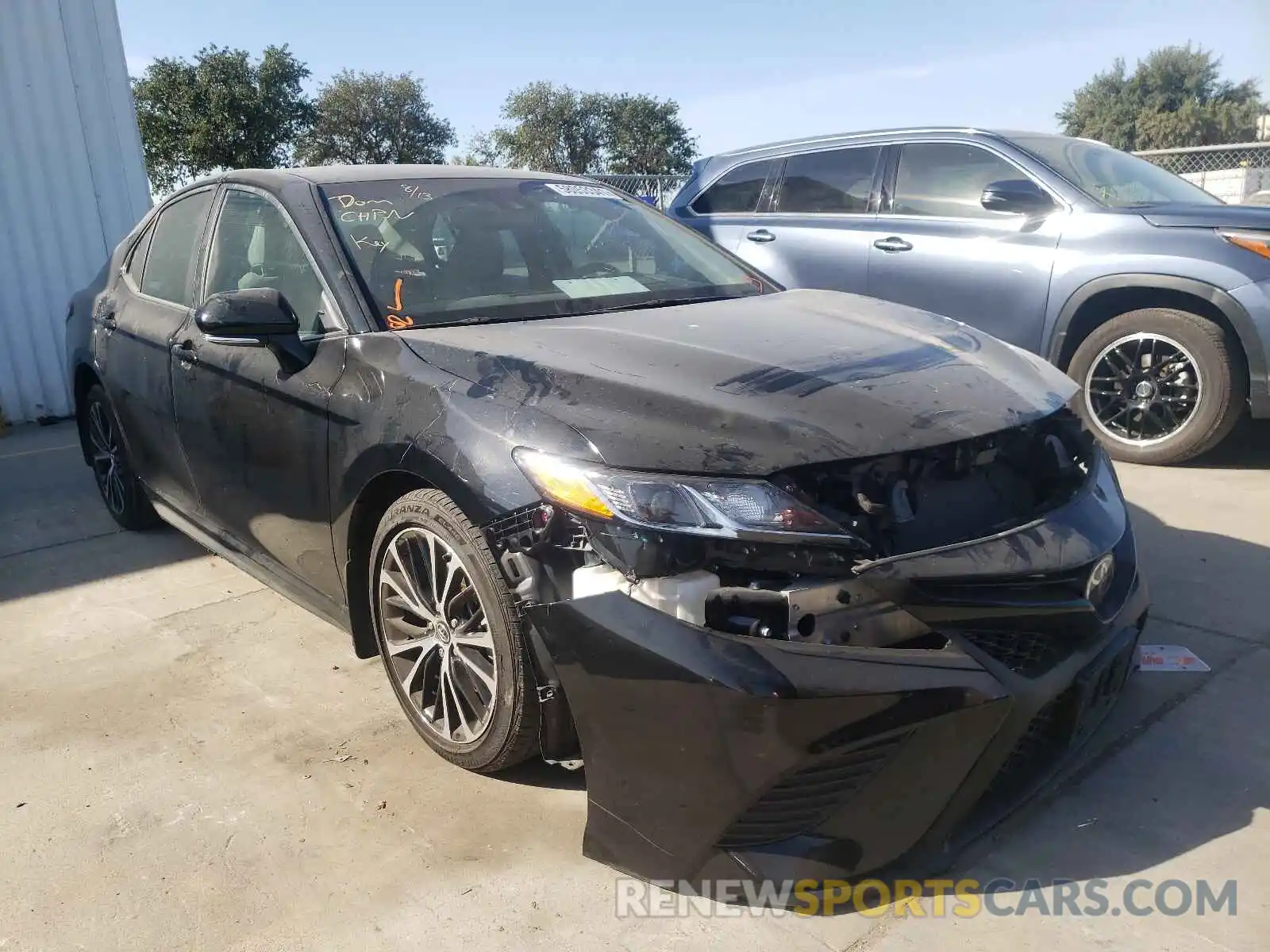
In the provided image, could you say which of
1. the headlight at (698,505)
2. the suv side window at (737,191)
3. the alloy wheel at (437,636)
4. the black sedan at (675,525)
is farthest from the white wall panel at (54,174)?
the headlight at (698,505)

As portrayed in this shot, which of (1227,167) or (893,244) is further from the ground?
(1227,167)

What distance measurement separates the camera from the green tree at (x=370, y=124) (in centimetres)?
4131

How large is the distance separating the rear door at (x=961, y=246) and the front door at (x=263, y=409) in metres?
3.66

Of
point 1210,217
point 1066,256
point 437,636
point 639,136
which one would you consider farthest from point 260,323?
point 639,136

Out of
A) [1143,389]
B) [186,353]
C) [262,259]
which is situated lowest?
[1143,389]

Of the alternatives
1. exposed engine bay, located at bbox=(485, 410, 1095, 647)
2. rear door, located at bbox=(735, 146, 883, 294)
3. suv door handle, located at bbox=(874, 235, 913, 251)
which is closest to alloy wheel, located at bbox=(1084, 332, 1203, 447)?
suv door handle, located at bbox=(874, 235, 913, 251)

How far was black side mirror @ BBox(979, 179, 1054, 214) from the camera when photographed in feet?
17.3

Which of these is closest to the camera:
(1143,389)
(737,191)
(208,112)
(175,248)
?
(175,248)

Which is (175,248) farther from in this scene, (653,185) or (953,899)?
(653,185)

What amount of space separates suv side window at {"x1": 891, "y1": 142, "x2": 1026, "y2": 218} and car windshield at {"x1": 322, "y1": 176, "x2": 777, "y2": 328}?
2552 mm

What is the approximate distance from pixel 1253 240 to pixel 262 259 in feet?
14.4

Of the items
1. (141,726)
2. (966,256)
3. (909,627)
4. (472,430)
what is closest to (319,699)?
(141,726)

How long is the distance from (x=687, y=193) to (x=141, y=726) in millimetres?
5268

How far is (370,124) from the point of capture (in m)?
42.0
